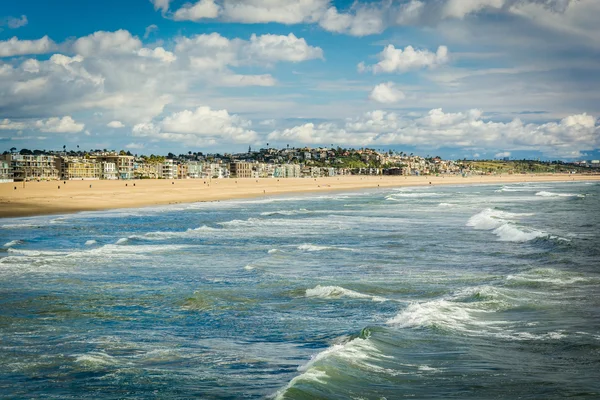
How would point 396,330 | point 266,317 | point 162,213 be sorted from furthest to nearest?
point 162,213 → point 266,317 → point 396,330

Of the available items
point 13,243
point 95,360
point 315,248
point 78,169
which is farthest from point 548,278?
point 78,169

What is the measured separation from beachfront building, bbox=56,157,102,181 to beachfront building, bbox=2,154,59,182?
2.00 m

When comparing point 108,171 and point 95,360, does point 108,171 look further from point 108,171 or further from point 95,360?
point 95,360

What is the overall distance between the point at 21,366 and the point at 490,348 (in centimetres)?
956

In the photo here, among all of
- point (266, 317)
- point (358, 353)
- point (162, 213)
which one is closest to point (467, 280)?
point (266, 317)

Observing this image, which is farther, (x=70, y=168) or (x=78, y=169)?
(x=78, y=169)

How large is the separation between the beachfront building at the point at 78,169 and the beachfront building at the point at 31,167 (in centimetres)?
200

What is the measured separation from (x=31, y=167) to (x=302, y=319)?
184862mm

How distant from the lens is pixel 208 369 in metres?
12.1

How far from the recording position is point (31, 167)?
7200 inches

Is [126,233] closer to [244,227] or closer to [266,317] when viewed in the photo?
[244,227]

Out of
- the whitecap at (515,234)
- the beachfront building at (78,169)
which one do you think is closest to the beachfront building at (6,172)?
the beachfront building at (78,169)

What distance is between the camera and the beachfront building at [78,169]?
18888cm

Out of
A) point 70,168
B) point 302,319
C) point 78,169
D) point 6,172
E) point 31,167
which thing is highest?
point 31,167
